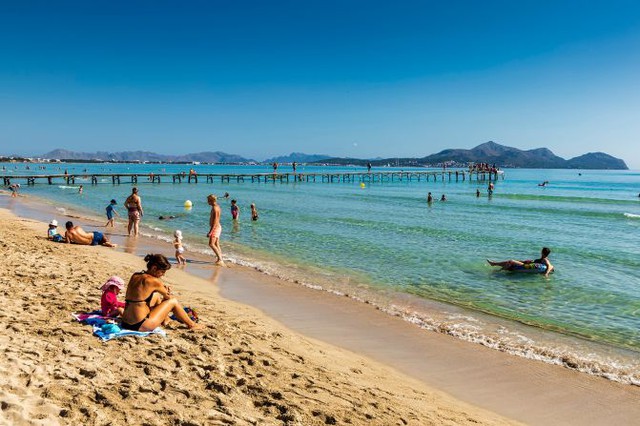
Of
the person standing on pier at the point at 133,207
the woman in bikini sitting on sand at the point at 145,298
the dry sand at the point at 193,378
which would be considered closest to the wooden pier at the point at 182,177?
the person standing on pier at the point at 133,207

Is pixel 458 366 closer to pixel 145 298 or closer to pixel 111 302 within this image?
pixel 145 298

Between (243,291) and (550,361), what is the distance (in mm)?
5983

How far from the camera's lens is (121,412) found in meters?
3.57

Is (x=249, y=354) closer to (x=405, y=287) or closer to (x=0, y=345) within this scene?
(x=0, y=345)

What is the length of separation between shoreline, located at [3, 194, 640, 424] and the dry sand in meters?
0.37

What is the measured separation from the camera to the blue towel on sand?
5.23 metres

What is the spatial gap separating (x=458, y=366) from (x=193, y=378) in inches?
144

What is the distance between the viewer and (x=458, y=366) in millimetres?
6031

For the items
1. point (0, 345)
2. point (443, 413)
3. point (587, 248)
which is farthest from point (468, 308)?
point (587, 248)

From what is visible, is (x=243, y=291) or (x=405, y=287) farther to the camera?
(x=405, y=287)

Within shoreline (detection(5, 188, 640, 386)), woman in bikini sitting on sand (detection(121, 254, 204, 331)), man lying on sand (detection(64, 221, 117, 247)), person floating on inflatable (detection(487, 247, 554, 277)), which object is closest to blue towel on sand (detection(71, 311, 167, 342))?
woman in bikini sitting on sand (detection(121, 254, 204, 331))

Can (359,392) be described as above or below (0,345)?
below

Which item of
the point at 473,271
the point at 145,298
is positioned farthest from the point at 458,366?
the point at 473,271

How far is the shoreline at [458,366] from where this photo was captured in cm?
501
